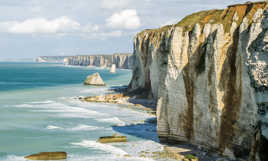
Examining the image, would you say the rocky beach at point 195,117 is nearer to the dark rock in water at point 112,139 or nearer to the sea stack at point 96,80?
the dark rock in water at point 112,139

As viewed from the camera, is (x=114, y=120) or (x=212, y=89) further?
(x=114, y=120)

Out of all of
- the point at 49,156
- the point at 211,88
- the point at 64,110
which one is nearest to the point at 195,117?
the point at 211,88

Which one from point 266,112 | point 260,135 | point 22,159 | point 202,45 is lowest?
point 22,159

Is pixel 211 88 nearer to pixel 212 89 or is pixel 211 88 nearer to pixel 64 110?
pixel 212 89

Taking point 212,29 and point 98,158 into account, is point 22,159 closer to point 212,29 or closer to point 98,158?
point 98,158

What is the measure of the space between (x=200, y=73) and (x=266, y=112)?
12218 millimetres

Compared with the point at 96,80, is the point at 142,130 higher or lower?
lower

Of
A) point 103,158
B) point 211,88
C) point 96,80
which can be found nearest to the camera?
point 211,88

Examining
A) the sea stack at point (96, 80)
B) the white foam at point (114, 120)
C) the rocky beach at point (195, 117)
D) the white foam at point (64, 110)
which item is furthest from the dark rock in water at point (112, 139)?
the sea stack at point (96, 80)

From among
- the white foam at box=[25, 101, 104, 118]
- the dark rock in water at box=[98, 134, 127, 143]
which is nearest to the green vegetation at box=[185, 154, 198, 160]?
the dark rock in water at box=[98, 134, 127, 143]

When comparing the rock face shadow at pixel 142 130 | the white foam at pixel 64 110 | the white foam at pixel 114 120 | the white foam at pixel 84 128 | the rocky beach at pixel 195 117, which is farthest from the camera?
the white foam at pixel 64 110

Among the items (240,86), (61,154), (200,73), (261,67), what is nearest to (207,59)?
(200,73)

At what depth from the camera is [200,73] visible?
2722 centimetres

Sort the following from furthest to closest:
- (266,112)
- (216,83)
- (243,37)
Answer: (216,83)
(243,37)
(266,112)
